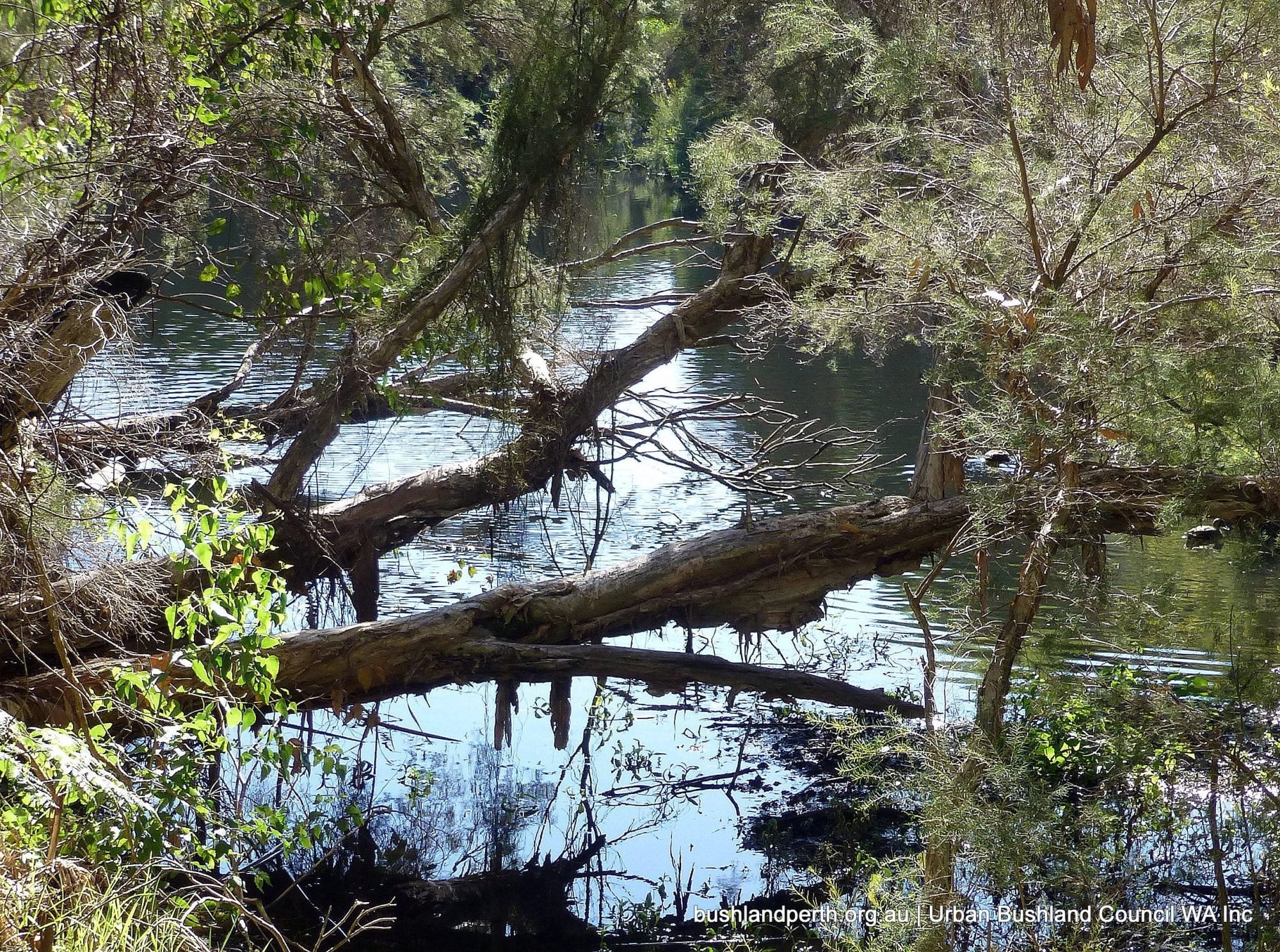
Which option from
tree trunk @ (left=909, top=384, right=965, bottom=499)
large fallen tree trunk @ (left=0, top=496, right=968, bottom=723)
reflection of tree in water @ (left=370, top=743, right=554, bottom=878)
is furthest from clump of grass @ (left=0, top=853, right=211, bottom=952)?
tree trunk @ (left=909, top=384, right=965, bottom=499)

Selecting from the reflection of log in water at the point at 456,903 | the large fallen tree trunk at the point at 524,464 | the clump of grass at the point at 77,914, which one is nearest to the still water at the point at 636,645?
the reflection of log in water at the point at 456,903

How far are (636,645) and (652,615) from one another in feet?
6.42

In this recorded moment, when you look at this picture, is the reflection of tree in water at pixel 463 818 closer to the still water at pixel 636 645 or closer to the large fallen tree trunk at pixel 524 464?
the still water at pixel 636 645

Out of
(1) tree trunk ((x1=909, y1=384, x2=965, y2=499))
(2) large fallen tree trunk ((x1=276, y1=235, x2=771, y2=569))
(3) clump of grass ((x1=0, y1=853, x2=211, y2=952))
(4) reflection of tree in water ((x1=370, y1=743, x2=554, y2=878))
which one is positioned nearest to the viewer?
(3) clump of grass ((x1=0, y1=853, x2=211, y2=952))

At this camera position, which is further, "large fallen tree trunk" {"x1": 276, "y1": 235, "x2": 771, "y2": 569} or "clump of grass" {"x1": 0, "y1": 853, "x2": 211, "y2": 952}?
"large fallen tree trunk" {"x1": 276, "y1": 235, "x2": 771, "y2": 569}

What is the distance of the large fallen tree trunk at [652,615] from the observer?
5.36m

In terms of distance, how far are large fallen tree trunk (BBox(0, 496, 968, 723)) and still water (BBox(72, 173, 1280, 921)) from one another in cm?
61

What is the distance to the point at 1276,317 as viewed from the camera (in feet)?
11.4

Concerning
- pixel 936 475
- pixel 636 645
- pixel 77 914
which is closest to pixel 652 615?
pixel 936 475

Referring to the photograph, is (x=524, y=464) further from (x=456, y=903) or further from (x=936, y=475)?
(x=456, y=903)

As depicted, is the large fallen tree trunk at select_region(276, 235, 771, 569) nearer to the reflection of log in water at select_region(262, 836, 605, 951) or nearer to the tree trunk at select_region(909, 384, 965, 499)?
the tree trunk at select_region(909, 384, 965, 499)

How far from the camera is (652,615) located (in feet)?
19.7

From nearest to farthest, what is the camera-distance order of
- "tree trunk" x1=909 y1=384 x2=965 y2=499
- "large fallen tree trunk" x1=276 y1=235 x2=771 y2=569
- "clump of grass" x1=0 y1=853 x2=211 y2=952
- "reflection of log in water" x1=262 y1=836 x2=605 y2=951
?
"clump of grass" x1=0 y1=853 x2=211 y2=952 < "reflection of log in water" x1=262 y1=836 x2=605 y2=951 < "tree trunk" x1=909 y1=384 x2=965 y2=499 < "large fallen tree trunk" x1=276 y1=235 x2=771 y2=569

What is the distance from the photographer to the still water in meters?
5.27
